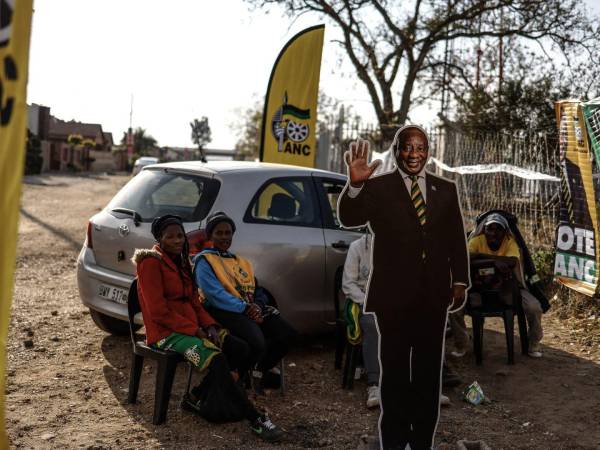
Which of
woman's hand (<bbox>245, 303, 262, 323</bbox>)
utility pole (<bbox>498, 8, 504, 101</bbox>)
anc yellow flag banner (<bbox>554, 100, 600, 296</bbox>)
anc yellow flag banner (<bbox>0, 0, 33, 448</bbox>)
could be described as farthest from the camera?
utility pole (<bbox>498, 8, 504, 101</bbox>)

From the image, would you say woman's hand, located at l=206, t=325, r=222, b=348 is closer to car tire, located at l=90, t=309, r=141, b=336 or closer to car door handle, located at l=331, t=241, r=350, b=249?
car door handle, located at l=331, t=241, r=350, b=249

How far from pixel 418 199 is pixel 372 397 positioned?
5.97 feet

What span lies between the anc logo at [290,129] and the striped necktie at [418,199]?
8.13 m

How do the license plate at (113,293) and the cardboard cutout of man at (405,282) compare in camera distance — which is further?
the license plate at (113,293)

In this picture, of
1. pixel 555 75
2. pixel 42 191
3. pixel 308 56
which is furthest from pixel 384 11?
pixel 42 191

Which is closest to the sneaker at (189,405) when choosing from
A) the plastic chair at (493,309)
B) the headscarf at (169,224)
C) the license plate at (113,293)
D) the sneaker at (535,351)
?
the headscarf at (169,224)

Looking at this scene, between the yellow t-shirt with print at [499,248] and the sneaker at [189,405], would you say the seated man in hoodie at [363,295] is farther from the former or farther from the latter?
the yellow t-shirt with print at [499,248]

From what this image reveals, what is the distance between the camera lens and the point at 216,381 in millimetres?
4918

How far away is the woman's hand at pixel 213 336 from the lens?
515 centimetres

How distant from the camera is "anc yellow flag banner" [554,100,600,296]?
7.96 m

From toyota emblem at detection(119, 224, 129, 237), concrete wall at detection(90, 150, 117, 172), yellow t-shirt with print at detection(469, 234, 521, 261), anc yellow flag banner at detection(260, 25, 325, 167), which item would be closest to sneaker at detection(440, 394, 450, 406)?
yellow t-shirt with print at detection(469, 234, 521, 261)

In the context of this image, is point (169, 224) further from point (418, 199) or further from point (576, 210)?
point (576, 210)

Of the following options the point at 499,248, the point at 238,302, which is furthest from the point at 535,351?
the point at 238,302

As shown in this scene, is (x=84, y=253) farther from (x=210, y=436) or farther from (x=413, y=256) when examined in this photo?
(x=413, y=256)
